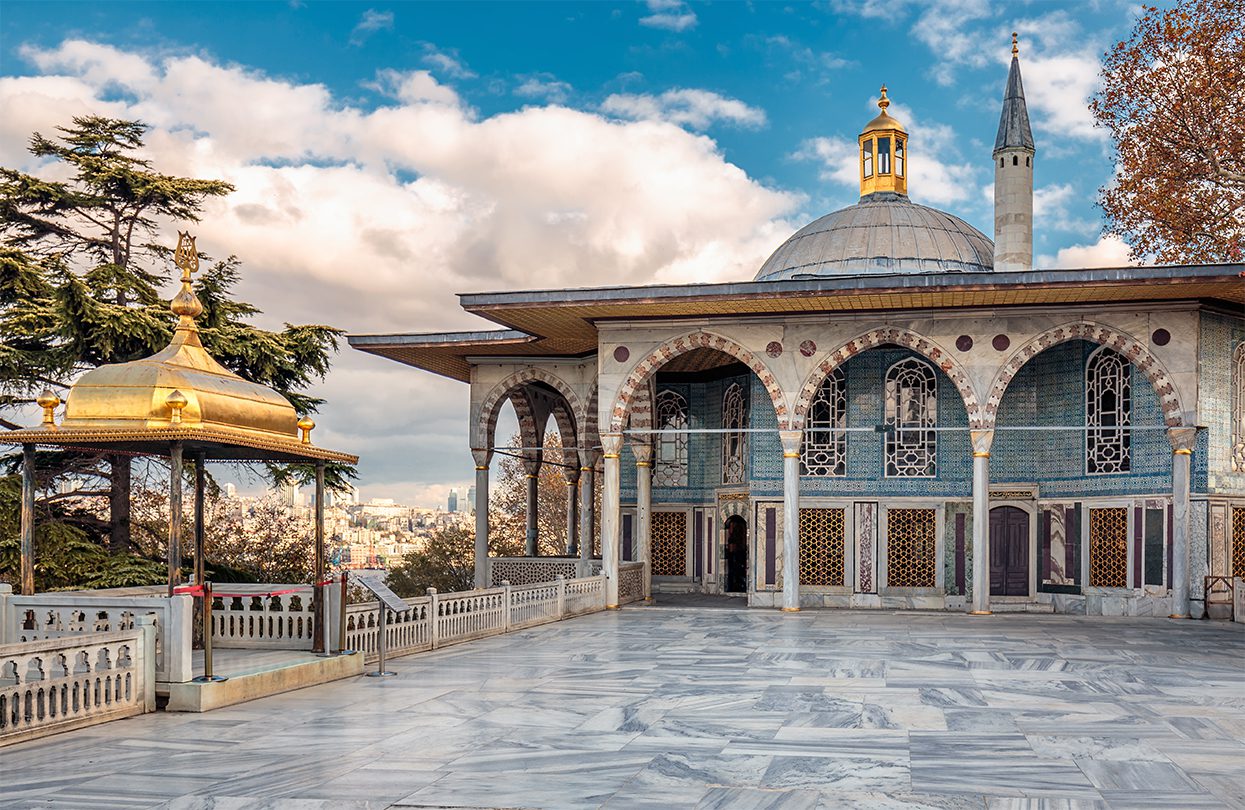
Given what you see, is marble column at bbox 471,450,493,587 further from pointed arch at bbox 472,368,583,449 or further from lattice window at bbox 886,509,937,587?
lattice window at bbox 886,509,937,587

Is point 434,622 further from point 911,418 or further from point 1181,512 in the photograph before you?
point 1181,512

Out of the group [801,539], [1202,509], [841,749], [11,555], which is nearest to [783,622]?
[801,539]

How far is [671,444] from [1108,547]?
308 inches

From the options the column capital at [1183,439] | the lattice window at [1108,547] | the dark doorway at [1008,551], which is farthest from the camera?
the dark doorway at [1008,551]

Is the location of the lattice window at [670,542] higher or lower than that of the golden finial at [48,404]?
lower

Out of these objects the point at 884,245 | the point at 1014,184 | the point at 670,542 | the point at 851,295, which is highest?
the point at 1014,184

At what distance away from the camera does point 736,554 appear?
2122 cm

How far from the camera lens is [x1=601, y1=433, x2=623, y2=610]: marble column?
17609 mm

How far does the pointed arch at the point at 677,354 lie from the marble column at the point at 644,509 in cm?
220

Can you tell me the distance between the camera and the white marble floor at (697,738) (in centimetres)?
565

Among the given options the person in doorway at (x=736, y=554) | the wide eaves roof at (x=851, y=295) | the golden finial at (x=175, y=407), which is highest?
the wide eaves roof at (x=851, y=295)

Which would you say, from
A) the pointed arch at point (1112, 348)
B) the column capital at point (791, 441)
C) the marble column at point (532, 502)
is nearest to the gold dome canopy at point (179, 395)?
→ the column capital at point (791, 441)

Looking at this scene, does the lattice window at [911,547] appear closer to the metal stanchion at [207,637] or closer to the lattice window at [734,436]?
the lattice window at [734,436]

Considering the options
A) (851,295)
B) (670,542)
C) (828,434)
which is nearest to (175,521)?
(851,295)
